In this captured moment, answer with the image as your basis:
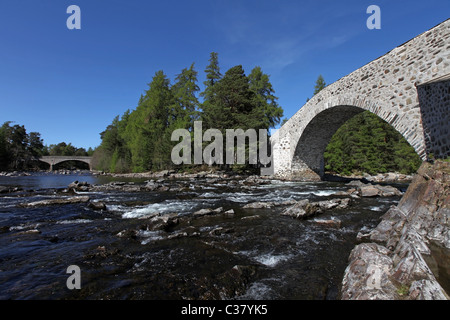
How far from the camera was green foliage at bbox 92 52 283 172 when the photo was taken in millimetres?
26016

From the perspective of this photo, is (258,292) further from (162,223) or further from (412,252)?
(162,223)

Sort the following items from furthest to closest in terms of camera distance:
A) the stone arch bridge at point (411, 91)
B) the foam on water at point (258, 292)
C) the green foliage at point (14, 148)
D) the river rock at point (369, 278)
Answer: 1. the green foliage at point (14, 148)
2. the stone arch bridge at point (411, 91)
3. the foam on water at point (258, 292)
4. the river rock at point (369, 278)

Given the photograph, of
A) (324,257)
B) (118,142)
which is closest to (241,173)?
(324,257)

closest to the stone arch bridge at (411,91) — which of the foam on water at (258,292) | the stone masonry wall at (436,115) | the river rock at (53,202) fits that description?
the stone masonry wall at (436,115)

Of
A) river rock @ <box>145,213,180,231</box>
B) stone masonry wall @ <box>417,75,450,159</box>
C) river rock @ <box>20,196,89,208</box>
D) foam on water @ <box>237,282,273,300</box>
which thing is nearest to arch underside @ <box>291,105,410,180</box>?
stone masonry wall @ <box>417,75,450,159</box>

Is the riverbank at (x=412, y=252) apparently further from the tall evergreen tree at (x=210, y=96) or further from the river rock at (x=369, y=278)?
the tall evergreen tree at (x=210, y=96)

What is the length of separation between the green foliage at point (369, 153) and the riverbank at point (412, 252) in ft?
74.5

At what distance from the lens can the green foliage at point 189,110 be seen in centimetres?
2602

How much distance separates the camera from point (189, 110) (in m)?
32.0

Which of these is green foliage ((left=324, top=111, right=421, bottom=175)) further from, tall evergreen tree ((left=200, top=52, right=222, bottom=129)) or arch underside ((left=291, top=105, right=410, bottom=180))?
tall evergreen tree ((left=200, top=52, right=222, bottom=129))

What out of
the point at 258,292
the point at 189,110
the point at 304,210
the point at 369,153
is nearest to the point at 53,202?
the point at 258,292

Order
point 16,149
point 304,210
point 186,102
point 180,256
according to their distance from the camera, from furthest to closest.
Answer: point 16,149
point 186,102
point 304,210
point 180,256

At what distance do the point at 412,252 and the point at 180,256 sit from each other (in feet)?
12.8

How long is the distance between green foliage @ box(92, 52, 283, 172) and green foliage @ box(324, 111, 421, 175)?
369 inches
